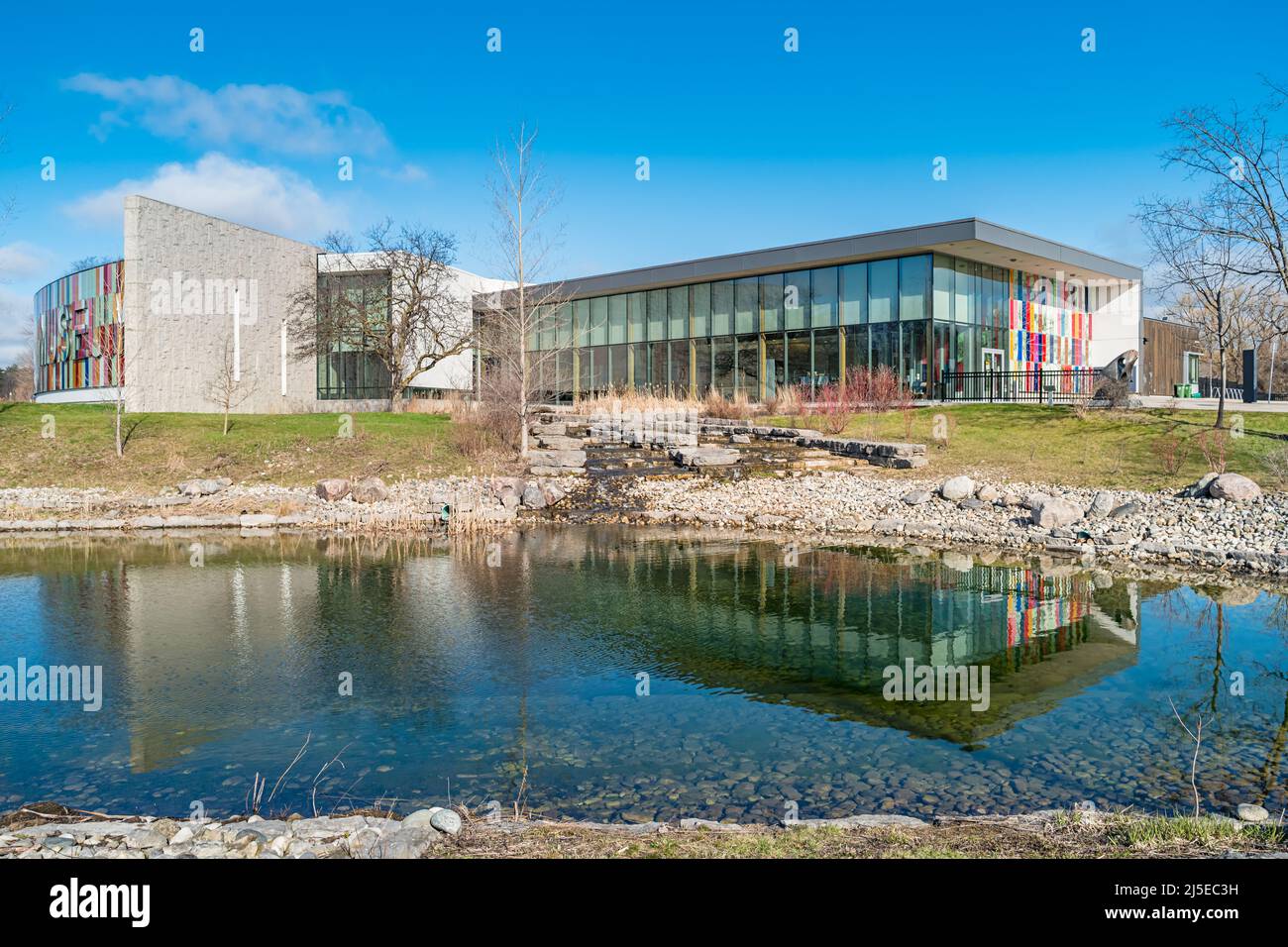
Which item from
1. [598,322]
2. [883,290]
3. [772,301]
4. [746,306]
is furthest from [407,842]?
[598,322]

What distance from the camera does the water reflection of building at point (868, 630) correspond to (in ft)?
23.2

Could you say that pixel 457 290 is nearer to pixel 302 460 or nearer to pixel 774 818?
pixel 302 460

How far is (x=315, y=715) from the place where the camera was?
6.51 m

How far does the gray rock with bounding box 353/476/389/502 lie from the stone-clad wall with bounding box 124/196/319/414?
15862mm

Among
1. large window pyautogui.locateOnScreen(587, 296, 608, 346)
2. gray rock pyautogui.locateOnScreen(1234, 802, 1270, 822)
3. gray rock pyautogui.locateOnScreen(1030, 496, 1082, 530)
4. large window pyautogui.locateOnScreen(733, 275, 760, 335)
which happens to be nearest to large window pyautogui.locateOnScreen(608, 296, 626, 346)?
large window pyautogui.locateOnScreen(587, 296, 608, 346)

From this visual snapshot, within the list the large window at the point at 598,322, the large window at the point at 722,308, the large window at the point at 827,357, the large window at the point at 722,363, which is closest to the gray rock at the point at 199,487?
the large window at the point at 827,357

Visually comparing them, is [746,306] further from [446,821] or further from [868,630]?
[446,821]

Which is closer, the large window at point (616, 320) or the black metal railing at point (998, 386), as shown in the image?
the black metal railing at point (998, 386)

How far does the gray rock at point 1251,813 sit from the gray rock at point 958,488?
1256 cm

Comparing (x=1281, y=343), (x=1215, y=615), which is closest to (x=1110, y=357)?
(x=1281, y=343)

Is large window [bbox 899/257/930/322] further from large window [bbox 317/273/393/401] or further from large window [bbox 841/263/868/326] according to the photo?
large window [bbox 317/273/393/401]

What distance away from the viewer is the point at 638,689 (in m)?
7.21

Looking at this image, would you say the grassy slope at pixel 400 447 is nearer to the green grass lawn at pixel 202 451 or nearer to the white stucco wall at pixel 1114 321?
the green grass lawn at pixel 202 451

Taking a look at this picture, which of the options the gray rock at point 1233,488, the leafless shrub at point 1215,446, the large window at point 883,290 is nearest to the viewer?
the gray rock at point 1233,488
